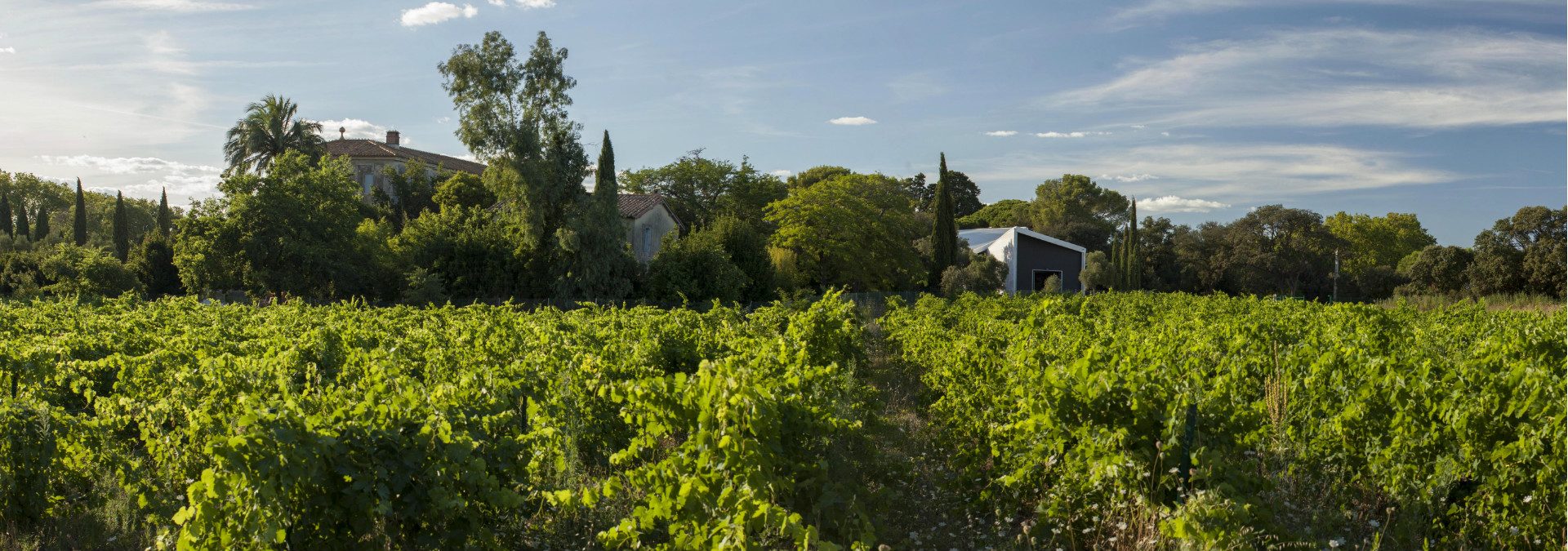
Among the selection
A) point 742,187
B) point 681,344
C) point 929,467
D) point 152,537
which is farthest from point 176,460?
point 742,187

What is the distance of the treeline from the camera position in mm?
32438

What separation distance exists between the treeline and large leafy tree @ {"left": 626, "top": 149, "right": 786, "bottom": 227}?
4.3 inches

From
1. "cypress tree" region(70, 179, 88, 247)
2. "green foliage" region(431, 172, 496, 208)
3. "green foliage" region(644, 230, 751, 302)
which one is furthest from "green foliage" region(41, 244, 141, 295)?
"cypress tree" region(70, 179, 88, 247)

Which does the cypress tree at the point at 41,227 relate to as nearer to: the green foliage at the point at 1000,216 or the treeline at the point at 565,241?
the treeline at the point at 565,241

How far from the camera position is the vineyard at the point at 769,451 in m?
4.48

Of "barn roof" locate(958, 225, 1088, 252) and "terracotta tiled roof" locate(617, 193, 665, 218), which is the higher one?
"terracotta tiled roof" locate(617, 193, 665, 218)

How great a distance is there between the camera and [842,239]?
46.3 metres

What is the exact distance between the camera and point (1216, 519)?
185 inches

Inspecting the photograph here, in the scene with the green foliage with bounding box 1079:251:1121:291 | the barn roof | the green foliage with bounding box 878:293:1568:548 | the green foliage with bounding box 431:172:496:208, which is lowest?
the green foliage with bounding box 878:293:1568:548

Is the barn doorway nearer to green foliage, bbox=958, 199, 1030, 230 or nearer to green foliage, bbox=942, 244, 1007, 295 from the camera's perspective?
green foliage, bbox=942, 244, 1007, 295

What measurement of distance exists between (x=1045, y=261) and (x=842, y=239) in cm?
1615

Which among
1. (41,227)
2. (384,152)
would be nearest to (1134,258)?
(384,152)

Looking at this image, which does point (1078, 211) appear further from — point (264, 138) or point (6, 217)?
point (6, 217)

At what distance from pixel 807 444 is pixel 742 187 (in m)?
50.6
